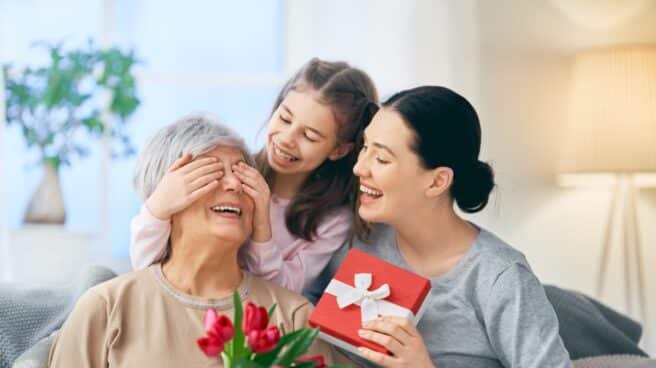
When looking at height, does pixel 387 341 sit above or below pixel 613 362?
above

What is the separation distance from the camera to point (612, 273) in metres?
3.97

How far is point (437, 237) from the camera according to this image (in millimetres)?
1833

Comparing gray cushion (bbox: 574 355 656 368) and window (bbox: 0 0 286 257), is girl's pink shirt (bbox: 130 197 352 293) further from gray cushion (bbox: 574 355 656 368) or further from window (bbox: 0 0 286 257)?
window (bbox: 0 0 286 257)

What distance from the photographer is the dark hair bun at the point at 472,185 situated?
71.6 inches

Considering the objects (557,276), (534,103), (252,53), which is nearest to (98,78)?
(252,53)

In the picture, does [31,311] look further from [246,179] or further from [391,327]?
[391,327]

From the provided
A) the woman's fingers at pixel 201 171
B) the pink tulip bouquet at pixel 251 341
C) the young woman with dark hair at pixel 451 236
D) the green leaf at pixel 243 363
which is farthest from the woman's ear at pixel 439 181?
the green leaf at pixel 243 363

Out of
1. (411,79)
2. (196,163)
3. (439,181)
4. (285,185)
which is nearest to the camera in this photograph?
(196,163)

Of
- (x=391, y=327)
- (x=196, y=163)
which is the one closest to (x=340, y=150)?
(x=196, y=163)

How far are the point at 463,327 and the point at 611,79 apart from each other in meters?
1.98

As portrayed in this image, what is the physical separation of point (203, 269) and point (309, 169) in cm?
43

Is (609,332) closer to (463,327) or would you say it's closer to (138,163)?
(463,327)

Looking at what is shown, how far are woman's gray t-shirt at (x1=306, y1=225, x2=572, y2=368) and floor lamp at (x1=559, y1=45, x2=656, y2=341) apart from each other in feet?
5.77

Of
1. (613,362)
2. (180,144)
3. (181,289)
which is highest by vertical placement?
(180,144)
